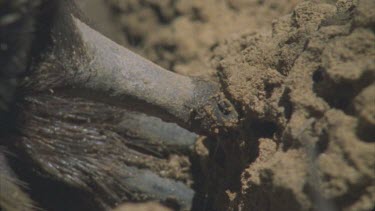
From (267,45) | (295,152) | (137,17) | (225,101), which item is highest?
(137,17)

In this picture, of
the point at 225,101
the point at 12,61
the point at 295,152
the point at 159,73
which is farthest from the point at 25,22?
the point at 295,152

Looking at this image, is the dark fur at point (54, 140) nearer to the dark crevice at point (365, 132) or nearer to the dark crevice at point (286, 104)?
the dark crevice at point (286, 104)

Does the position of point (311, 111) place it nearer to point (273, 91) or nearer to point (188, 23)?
point (273, 91)

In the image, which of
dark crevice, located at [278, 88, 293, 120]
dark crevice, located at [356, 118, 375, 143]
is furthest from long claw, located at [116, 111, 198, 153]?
dark crevice, located at [356, 118, 375, 143]

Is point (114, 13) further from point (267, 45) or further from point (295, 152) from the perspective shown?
point (295, 152)

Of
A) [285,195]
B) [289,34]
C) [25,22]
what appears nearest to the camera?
[285,195]

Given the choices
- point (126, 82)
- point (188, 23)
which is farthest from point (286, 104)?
point (188, 23)

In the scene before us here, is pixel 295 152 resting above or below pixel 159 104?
below
